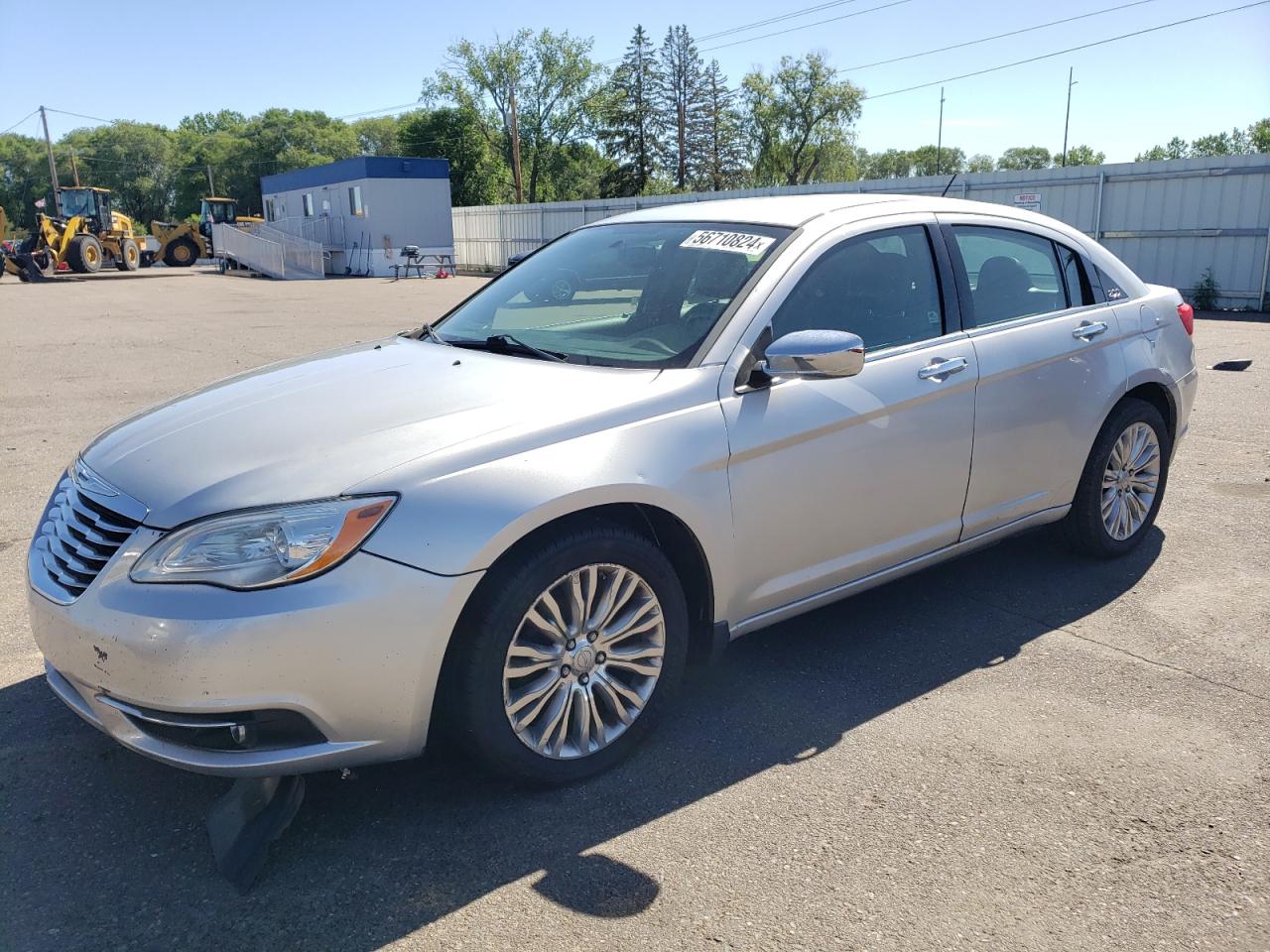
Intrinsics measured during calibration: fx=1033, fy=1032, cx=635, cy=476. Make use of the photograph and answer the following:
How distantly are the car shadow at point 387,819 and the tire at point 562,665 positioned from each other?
133 mm

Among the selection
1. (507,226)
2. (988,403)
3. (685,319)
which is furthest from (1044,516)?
(507,226)

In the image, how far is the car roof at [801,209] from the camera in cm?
391

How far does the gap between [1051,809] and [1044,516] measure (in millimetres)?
1853

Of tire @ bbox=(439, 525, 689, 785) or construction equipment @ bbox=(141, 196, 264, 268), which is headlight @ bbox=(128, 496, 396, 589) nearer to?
tire @ bbox=(439, 525, 689, 785)

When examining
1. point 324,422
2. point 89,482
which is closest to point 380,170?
point 89,482

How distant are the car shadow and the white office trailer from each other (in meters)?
37.5

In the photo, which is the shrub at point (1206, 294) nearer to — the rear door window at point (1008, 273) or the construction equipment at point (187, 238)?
the rear door window at point (1008, 273)

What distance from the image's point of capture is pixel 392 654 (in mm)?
2623

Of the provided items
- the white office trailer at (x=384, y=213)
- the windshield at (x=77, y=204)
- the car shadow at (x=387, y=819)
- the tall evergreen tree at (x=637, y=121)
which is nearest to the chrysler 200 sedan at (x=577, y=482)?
the car shadow at (x=387, y=819)

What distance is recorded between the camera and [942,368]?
3.86 m

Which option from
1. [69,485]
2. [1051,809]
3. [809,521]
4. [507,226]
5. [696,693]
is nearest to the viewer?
[1051,809]

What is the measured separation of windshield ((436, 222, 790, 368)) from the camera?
139 inches

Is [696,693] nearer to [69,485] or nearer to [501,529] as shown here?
[501,529]

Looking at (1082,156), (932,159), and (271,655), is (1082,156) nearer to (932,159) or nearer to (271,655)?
(932,159)
